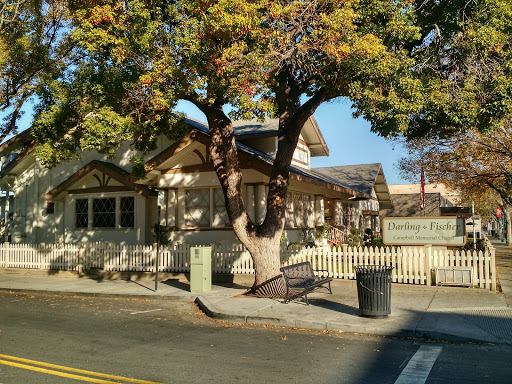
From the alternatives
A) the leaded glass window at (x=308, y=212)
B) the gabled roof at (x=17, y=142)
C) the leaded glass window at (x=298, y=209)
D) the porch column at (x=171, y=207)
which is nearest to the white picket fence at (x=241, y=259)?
the porch column at (x=171, y=207)

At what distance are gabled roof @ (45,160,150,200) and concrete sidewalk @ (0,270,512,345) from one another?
4479 mm

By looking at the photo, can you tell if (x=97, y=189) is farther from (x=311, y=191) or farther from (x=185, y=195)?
(x=311, y=191)

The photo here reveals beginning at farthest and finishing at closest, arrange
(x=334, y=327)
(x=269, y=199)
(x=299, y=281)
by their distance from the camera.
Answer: (x=269, y=199) < (x=299, y=281) < (x=334, y=327)

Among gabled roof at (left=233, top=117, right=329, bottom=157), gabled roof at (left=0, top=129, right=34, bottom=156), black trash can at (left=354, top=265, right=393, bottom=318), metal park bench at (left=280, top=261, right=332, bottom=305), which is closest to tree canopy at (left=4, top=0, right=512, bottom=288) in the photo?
metal park bench at (left=280, top=261, right=332, bottom=305)

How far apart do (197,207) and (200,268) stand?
15.8 ft

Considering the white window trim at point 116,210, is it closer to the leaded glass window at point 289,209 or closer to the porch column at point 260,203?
the porch column at point 260,203

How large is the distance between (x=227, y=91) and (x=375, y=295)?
5393mm

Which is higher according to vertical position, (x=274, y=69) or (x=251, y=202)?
(x=274, y=69)

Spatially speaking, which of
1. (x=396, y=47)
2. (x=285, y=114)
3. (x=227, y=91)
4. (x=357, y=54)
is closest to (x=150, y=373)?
(x=227, y=91)

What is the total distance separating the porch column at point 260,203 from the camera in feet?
55.1

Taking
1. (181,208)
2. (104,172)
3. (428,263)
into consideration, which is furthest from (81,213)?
(428,263)

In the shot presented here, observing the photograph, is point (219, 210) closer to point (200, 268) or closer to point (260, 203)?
point (260, 203)

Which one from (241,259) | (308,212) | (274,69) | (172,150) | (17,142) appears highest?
(17,142)

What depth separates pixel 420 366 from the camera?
21.5 ft
